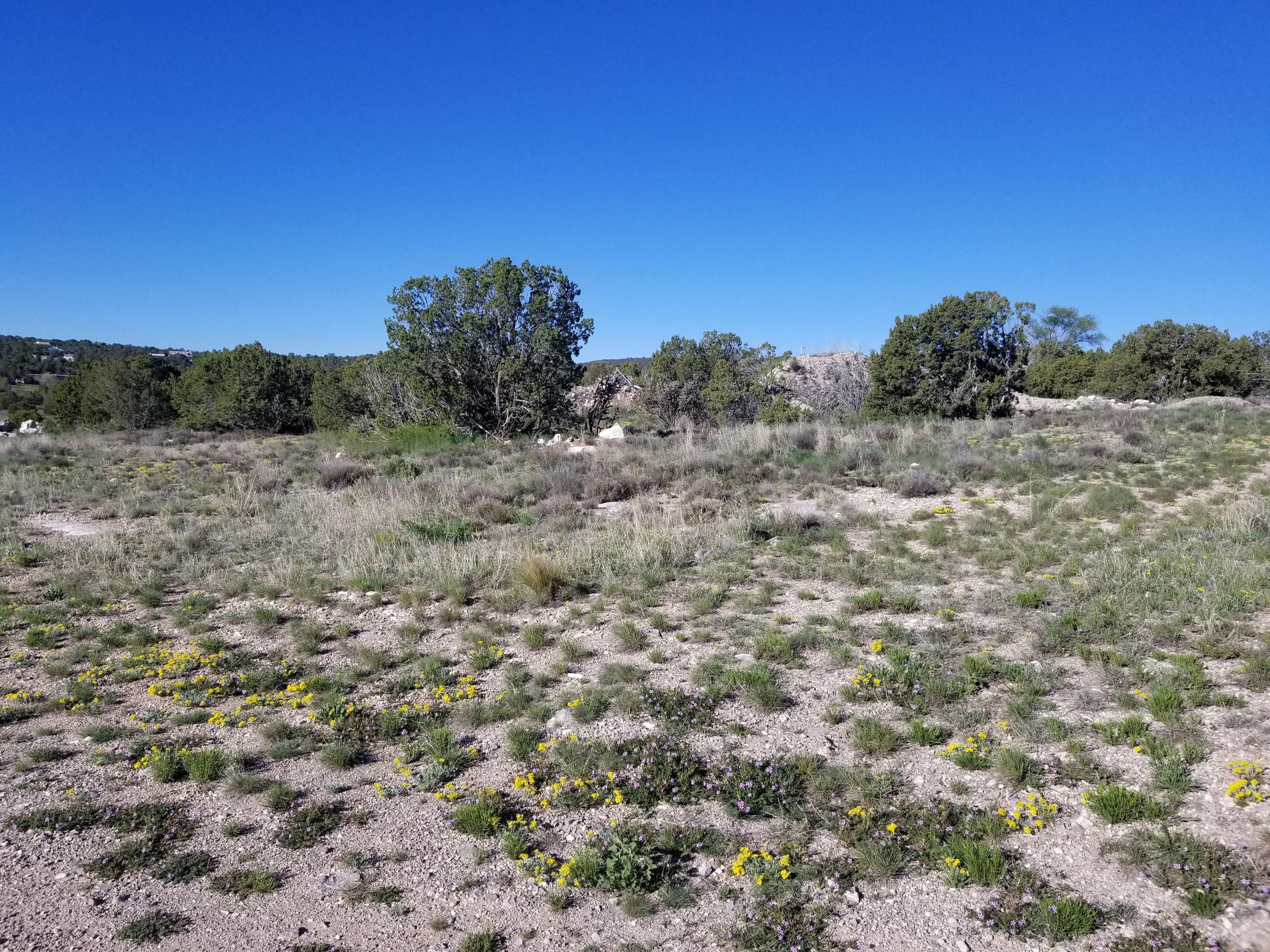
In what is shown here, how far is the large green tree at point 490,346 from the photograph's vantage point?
19312mm

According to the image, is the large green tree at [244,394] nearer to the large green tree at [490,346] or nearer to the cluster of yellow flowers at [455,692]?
the large green tree at [490,346]

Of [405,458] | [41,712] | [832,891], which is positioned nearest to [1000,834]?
[832,891]

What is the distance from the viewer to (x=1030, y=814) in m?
3.63

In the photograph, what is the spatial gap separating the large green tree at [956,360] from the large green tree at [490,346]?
974 centimetres

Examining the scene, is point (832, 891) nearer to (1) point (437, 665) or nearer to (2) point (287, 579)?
(1) point (437, 665)

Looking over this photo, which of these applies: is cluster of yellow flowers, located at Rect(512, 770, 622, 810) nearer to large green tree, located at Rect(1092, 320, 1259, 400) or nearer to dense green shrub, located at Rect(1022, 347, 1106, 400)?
large green tree, located at Rect(1092, 320, 1259, 400)

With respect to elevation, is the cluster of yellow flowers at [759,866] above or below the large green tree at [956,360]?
below

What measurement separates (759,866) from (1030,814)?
150cm

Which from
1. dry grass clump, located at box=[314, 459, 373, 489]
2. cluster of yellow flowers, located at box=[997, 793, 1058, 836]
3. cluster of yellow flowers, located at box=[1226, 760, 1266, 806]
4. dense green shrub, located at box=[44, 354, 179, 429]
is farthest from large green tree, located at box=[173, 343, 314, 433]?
cluster of yellow flowers, located at box=[1226, 760, 1266, 806]

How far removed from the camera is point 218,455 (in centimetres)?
1769

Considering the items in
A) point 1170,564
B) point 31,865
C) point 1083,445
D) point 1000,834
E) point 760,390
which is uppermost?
point 760,390

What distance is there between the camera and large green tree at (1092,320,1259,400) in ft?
80.6

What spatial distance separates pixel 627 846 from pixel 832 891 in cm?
101

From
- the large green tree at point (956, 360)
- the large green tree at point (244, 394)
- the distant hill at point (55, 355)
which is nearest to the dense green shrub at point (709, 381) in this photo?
the large green tree at point (956, 360)
